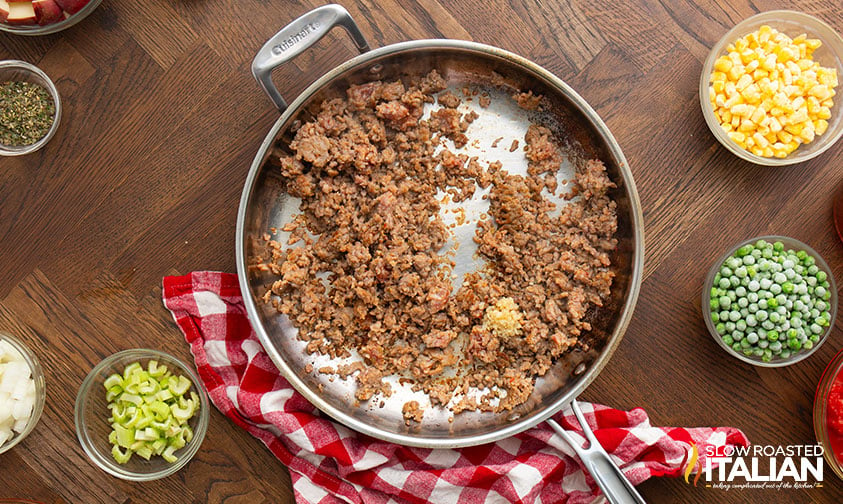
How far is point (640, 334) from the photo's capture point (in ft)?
6.81

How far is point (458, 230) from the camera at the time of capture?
200cm

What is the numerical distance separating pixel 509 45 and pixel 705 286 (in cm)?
109

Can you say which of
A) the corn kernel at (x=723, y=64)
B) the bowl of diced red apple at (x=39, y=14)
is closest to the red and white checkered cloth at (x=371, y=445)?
the bowl of diced red apple at (x=39, y=14)

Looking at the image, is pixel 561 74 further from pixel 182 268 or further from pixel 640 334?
pixel 182 268

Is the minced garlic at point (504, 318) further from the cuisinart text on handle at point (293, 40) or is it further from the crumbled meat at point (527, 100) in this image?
the cuisinart text on handle at point (293, 40)

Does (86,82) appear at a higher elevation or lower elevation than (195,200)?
higher

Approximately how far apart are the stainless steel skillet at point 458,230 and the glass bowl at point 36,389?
0.84 metres

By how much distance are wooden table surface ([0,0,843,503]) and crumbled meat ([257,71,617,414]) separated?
9.1 inches

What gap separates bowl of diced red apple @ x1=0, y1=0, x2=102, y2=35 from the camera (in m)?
1.88

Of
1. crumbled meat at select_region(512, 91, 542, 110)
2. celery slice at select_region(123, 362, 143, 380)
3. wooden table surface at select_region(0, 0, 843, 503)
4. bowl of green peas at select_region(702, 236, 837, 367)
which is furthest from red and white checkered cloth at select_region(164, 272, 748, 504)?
crumbled meat at select_region(512, 91, 542, 110)

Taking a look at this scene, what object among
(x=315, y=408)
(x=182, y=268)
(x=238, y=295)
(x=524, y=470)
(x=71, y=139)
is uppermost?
(x=71, y=139)

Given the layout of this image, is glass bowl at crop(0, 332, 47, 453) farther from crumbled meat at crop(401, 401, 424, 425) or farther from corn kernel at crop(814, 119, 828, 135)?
A: corn kernel at crop(814, 119, 828, 135)

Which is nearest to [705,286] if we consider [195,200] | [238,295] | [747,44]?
[747,44]

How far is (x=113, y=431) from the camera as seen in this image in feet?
6.72
